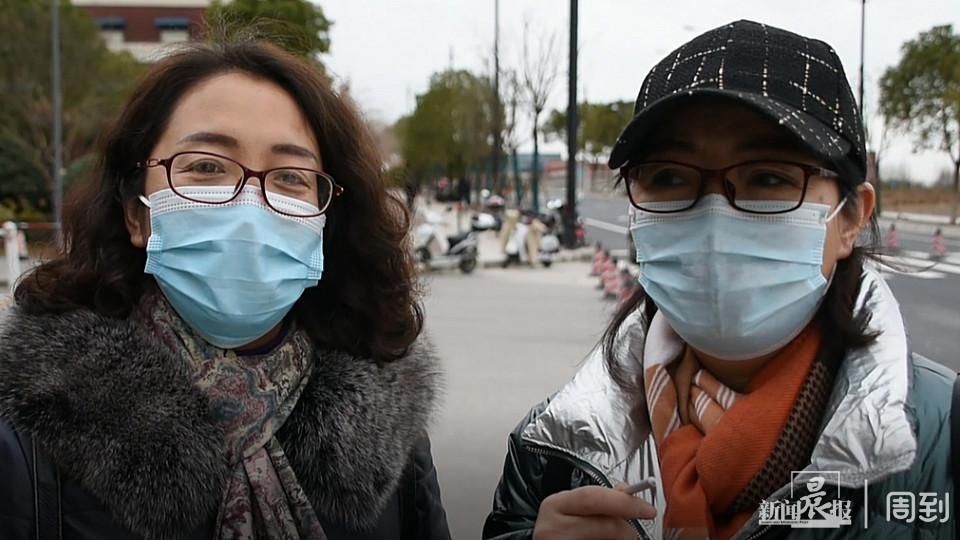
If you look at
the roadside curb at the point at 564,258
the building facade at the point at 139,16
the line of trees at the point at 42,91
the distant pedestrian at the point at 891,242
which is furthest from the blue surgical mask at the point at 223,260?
the building facade at the point at 139,16

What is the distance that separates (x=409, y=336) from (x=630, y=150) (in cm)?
74

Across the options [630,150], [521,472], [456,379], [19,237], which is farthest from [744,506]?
[19,237]

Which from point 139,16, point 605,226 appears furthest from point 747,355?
point 139,16

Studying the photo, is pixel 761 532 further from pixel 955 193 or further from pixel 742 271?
pixel 955 193

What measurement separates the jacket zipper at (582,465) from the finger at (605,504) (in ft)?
0.47

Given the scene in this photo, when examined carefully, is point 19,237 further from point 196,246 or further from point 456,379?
point 196,246

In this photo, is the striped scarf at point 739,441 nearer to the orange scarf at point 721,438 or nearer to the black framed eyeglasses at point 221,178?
the orange scarf at point 721,438

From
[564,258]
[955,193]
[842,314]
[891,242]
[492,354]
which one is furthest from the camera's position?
[564,258]

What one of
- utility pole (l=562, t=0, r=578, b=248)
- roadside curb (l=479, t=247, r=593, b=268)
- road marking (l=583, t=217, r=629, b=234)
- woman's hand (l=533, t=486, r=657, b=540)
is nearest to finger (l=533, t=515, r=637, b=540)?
woman's hand (l=533, t=486, r=657, b=540)

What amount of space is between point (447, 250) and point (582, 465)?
13.8 metres

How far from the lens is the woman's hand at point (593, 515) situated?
52.1 inches

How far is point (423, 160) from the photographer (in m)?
46.2

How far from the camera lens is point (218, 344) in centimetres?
177

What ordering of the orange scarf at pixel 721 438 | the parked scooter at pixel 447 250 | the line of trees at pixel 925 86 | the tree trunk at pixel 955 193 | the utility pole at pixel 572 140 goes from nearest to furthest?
the orange scarf at pixel 721 438
the line of trees at pixel 925 86
the tree trunk at pixel 955 193
the parked scooter at pixel 447 250
the utility pole at pixel 572 140
